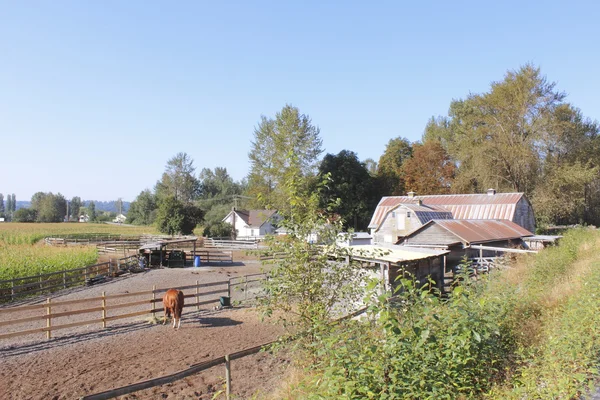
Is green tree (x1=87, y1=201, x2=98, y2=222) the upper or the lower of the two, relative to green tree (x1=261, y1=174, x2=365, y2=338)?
upper

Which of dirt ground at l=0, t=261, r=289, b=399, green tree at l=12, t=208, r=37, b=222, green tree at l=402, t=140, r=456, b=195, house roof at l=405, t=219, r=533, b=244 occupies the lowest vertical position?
dirt ground at l=0, t=261, r=289, b=399

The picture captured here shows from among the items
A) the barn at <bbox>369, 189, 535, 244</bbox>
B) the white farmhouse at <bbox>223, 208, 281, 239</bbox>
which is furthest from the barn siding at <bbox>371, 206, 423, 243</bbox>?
the white farmhouse at <bbox>223, 208, 281, 239</bbox>

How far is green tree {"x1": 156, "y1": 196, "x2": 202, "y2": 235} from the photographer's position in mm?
48844

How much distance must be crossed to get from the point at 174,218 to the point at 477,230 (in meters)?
34.3

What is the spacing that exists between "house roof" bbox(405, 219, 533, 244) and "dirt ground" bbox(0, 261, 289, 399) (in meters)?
12.8

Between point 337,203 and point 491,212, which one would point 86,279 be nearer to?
point 337,203

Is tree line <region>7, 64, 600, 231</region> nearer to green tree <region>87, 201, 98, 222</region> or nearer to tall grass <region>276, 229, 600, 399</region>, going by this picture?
tall grass <region>276, 229, 600, 399</region>

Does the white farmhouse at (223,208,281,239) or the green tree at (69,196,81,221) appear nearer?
the white farmhouse at (223,208,281,239)

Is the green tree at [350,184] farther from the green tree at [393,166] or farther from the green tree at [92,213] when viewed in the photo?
the green tree at [92,213]

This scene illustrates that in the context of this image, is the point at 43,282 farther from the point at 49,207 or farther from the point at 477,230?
the point at 49,207

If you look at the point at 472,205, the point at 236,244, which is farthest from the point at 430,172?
the point at 236,244

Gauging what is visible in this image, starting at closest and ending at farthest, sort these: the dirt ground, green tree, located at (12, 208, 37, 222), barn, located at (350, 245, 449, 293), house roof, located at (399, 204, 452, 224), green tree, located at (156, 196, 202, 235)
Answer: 1. the dirt ground
2. barn, located at (350, 245, 449, 293)
3. house roof, located at (399, 204, 452, 224)
4. green tree, located at (156, 196, 202, 235)
5. green tree, located at (12, 208, 37, 222)

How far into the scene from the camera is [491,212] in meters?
34.4

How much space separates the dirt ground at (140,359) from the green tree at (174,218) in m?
33.8
